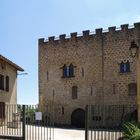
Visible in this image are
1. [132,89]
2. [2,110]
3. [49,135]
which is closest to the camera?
[49,135]

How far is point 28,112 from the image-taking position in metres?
20.7

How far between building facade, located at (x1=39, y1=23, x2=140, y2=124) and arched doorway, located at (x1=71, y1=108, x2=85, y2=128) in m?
0.12

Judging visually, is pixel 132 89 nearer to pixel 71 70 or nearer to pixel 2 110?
pixel 71 70

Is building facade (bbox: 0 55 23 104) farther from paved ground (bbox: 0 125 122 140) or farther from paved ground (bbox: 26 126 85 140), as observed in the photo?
paved ground (bbox: 0 125 122 140)

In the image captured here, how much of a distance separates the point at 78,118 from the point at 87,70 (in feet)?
16.6

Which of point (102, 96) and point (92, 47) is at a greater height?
point (92, 47)

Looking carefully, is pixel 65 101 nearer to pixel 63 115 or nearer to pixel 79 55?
pixel 63 115

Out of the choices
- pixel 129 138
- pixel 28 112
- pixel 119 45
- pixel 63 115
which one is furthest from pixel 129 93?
pixel 129 138

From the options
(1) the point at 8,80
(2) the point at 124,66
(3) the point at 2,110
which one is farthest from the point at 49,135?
(2) the point at 124,66

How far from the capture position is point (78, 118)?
44.4 metres

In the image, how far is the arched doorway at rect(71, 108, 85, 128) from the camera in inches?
1727

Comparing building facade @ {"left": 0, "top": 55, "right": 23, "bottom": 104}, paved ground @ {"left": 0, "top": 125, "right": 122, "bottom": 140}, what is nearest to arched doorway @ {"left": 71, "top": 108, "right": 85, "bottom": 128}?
building facade @ {"left": 0, "top": 55, "right": 23, "bottom": 104}

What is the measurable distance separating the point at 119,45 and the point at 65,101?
27.6ft

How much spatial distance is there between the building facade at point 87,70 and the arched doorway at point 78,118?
0.40ft
